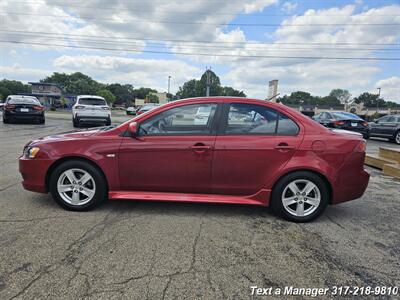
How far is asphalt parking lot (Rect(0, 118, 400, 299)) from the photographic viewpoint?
226 centimetres

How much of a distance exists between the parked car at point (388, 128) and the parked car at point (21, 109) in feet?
57.5

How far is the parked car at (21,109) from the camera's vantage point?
1402 centimetres

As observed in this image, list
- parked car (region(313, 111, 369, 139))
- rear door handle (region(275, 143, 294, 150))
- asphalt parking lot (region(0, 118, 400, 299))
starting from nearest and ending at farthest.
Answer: asphalt parking lot (region(0, 118, 400, 299))
rear door handle (region(275, 143, 294, 150))
parked car (region(313, 111, 369, 139))

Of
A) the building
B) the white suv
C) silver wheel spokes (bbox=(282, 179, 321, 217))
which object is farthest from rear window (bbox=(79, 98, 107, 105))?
the building

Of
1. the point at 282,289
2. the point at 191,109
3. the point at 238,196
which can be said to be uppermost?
the point at 191,109

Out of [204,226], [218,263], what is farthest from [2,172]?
[218,263]

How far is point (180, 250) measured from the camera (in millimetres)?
2793

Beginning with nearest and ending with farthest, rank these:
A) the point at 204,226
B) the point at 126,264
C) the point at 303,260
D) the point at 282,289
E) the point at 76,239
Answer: the point at 282,289 → the point at 126,264 → the point at 303,260 → the point at 76,239 → the point at 204,226

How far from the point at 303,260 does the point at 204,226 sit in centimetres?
116

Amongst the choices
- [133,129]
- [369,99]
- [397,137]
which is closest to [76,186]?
[133,129]

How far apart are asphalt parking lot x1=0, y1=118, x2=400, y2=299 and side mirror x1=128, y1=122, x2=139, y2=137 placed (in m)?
1.05

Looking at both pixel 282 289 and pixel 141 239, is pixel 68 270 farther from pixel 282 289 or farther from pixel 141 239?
pixel 282 289

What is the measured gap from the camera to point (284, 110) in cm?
367

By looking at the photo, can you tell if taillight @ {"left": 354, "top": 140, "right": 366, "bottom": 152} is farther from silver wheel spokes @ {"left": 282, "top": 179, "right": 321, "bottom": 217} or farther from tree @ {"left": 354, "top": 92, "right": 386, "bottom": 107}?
tree @ {"left": 354, "top": 92, "right": 386, "bottom": 107}
